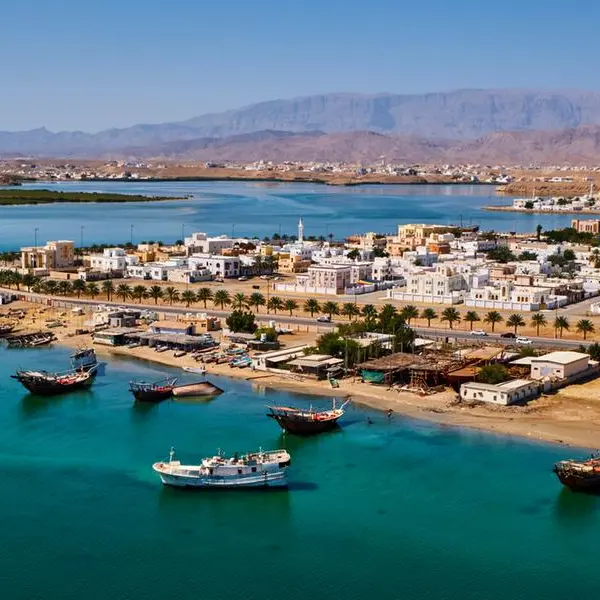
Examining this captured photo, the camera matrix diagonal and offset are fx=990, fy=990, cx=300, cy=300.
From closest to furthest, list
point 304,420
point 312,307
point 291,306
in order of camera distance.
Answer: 1. point 304,420
2. point 312,307
3. point 291,306

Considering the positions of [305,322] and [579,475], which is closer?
[579,475]

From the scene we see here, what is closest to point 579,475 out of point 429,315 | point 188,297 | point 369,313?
point 429,315

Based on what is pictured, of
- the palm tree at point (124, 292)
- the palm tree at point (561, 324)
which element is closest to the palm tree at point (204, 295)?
the palm tree at point (124, 292)

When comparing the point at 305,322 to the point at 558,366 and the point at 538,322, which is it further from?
the point at 558,366

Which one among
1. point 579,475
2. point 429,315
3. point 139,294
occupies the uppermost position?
point 429,315

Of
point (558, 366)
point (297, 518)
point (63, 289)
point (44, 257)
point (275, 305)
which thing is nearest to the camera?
point (297, 518)

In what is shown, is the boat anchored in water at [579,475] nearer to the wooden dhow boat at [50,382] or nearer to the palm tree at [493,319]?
the wooden dhow boat at [50,382]

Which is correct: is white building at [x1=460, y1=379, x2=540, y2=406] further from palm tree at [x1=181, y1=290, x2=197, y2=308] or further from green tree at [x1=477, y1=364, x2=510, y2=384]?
palm tree at [x1=181, y1=290, x2=197, y2=308]
